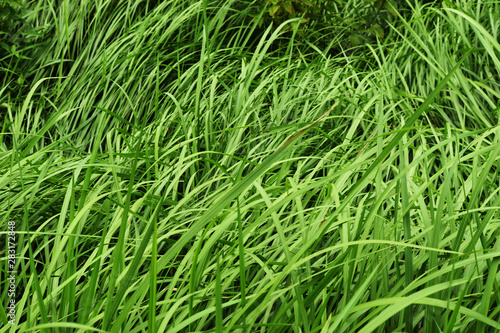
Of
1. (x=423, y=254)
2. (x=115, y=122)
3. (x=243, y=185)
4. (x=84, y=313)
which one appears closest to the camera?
(x=243, y=185)

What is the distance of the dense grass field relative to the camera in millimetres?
998

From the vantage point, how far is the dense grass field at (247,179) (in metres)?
1.00

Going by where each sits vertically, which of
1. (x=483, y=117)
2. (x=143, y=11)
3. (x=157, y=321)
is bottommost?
(x=157, y=321)

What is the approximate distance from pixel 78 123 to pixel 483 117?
2.00 metres

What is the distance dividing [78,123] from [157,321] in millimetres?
1702

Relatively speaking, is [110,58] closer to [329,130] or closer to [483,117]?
[329,130]

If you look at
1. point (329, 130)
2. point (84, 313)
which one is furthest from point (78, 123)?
point (84, 313)

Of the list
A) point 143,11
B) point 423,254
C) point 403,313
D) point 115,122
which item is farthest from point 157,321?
point 143,11

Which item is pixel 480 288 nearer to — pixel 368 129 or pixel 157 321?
pixel 157 321

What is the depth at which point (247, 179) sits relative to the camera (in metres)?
0.86

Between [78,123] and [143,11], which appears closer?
[78,123]

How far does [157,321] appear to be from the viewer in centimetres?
106

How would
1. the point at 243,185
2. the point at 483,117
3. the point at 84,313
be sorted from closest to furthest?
the point at 243,185
the point at 84,313
the point at 483,117

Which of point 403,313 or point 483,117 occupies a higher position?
point 483,117
